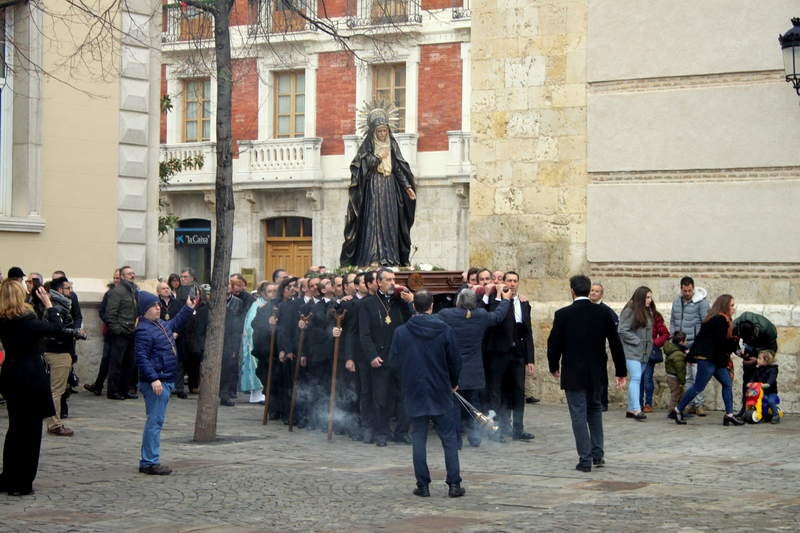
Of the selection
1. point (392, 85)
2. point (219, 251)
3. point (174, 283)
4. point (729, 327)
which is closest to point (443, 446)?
point (219, 251)

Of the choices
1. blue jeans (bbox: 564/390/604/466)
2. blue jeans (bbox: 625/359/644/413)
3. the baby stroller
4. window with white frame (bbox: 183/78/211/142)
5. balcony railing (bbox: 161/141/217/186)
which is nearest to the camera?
blue jeans (bbox: 564/390/604/466)

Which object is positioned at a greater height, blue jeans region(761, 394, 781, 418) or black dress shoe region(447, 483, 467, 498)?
blue jeans region(761, 394, 781, 418)

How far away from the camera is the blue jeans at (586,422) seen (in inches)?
Result: 478

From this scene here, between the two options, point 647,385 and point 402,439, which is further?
point 647,385

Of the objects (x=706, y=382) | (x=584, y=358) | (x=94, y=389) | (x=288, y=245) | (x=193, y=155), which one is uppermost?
(x=193, y=155)

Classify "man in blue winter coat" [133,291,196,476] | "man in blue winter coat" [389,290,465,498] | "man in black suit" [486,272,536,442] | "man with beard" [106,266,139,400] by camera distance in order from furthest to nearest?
"man with beard" [106,266,139,400], "man in black suit" [486,272,536,442], "man in blue winter coat" [133,291,196,476], "man in blue winter coat" [389,290,465,498]

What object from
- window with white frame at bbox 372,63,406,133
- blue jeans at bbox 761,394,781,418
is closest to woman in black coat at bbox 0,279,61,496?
blue jeans at bbox 761,394,781,418

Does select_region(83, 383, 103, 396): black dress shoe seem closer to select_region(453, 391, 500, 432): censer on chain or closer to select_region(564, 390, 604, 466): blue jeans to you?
select_region(453, 391, 500, 432): censer on chain

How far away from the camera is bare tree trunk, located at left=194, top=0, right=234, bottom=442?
46.5 ft

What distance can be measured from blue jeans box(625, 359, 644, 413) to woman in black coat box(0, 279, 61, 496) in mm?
8145

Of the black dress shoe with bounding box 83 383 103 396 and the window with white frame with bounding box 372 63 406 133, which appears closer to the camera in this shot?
the black dress shoe with bounding box 83 383 103 396

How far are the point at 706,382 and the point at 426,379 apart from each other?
5932 mm

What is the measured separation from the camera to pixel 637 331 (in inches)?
681

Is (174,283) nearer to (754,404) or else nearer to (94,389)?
(94,389)
